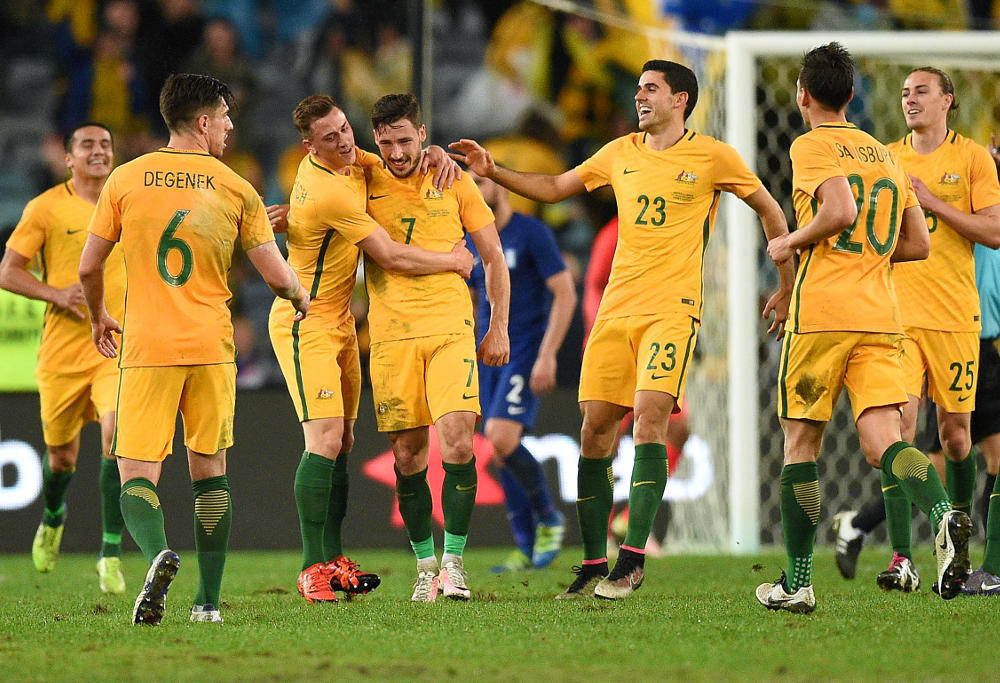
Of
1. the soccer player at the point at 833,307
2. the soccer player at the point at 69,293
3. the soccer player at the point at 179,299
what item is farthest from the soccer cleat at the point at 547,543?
the soccer player at the point at 179,299

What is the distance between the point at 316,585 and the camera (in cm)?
596

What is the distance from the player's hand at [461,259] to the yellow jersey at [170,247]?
4.13ft

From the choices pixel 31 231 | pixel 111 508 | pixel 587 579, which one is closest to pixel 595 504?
pixel 587 579

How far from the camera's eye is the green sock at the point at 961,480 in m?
6.47

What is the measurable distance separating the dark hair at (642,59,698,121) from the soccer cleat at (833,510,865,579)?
2.33 m

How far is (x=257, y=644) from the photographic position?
450cm

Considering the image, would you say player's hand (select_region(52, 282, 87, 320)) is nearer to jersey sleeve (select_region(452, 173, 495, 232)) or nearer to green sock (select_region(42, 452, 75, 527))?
green sock (select_region(42, 452, 75, 527))

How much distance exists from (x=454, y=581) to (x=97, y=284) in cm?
202

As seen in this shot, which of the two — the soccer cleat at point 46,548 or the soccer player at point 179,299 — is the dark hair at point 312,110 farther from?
the soccer cleat at point 46,548

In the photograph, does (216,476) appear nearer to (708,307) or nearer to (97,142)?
(97,142)

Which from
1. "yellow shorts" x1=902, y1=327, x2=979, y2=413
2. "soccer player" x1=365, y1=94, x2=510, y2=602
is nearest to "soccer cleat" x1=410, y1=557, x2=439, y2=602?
"soccer player" x1=365, y1=94, x2=510, y2=602

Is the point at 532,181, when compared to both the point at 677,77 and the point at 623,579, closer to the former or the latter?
the point at 677,77

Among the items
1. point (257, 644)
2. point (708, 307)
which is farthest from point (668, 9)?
point (257, 644)

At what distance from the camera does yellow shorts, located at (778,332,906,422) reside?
5.06 meters
